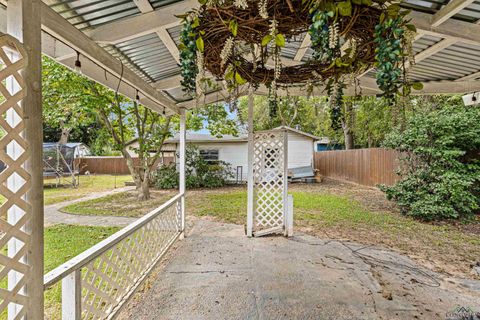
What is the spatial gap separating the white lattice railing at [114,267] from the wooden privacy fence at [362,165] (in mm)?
6594

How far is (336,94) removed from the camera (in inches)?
90.5

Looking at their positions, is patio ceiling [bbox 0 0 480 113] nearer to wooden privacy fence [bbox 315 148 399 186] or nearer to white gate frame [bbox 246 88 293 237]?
white gate frame [bbox 246 88 293 237]

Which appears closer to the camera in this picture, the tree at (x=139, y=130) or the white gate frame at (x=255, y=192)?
the white gate frame at (x=255, y=192)

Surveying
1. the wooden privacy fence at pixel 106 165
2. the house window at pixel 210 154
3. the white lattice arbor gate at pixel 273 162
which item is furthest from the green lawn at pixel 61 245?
the wooden privacy fence at pixel 106 165

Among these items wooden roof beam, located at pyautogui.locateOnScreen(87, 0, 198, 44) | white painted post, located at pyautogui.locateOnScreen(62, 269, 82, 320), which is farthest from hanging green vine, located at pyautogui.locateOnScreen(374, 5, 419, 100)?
white painted post, located at pyautogui.locateOnScreen(62, 269, 82, 320)

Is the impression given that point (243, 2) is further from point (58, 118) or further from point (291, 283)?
point (58, 118)

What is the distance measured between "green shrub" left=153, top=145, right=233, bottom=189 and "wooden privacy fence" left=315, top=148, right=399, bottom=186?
19.7 feet

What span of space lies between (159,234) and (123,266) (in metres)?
1.06

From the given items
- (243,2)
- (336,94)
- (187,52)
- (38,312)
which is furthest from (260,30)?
(38,312)

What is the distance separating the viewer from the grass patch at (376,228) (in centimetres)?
394

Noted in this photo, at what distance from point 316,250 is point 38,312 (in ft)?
11.6

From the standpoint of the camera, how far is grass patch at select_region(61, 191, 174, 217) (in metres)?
6.88

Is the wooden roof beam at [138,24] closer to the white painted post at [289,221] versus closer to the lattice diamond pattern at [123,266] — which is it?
the lattice diamond pattern at [123,266]

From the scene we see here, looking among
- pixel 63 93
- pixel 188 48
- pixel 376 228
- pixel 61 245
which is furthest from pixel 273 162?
pixel 63 93
